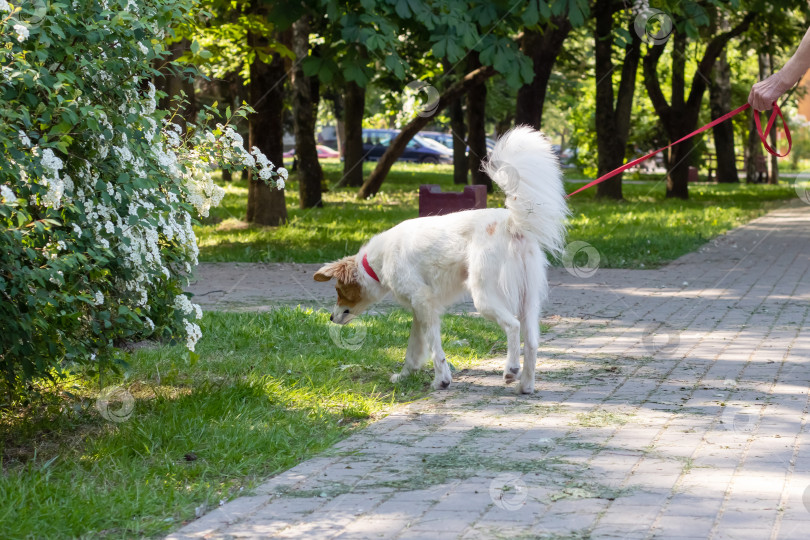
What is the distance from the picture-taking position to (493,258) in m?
6.05

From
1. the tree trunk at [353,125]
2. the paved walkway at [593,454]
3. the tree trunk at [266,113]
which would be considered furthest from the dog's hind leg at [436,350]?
the tree trunk at [353,125]

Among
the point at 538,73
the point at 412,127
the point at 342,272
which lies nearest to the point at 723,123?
the point at 538,73

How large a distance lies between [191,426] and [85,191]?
136cm

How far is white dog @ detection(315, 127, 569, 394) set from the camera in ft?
19.4

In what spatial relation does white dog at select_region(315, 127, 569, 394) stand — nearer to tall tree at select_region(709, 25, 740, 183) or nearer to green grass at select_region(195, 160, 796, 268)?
green grass at select_region(195, 160, 796, 268)

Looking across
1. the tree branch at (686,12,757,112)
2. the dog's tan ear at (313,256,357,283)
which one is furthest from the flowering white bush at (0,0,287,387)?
the tree branch at (686,12,757,112)

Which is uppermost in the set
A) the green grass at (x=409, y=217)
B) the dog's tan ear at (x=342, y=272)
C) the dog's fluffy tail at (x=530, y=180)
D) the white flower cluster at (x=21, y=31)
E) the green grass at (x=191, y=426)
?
the white flower cluster at (x=21, y=31)

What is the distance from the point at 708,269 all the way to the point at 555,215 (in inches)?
282

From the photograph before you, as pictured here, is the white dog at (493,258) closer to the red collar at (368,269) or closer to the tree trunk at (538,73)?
the red collar at (368,269)

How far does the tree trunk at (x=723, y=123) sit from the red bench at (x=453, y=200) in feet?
62.3

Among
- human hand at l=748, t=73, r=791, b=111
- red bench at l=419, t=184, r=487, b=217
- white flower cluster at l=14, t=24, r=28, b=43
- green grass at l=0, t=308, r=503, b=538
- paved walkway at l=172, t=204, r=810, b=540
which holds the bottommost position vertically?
paved walkway at l=172, t=204, r=810, b=540

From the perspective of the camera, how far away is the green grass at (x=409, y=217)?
1334 cm

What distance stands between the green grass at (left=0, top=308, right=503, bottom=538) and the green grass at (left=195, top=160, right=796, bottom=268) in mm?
5563

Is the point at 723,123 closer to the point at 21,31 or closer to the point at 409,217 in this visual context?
the point at 409,217
